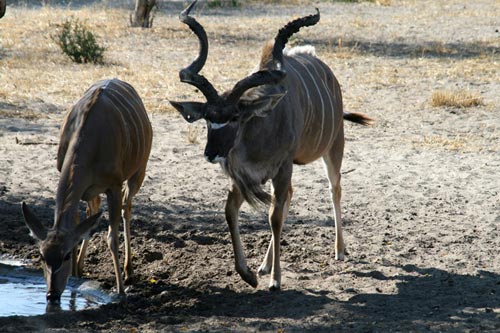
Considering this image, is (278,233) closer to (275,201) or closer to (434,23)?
(275,201)

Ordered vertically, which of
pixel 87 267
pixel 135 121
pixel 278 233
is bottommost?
pixel 87 267

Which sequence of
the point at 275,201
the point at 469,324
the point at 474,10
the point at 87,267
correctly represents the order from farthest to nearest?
the point at 474,10 < the point at 87,267 < the point at 275,201 < the point at 469,324

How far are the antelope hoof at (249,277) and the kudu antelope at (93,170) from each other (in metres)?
0.72

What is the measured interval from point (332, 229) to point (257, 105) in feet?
5.85

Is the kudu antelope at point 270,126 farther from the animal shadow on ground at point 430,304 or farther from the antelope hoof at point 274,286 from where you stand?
the animal shadow on ground at point 430,304

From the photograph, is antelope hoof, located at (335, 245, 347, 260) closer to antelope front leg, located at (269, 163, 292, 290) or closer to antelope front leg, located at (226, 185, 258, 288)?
antelope front leg, located at (269, 163, 292, 290)

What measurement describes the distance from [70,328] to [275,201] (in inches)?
57.4

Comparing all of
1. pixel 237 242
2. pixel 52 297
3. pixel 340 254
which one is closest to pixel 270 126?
pixel 237 242

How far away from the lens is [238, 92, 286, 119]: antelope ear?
548 centimetres

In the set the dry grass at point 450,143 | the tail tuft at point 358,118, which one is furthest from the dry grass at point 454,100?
the tail tuft at point 358,118

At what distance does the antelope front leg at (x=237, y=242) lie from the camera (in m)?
5.83

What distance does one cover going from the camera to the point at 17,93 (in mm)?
10867

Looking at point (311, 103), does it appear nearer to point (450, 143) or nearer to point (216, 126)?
point (216, 126)

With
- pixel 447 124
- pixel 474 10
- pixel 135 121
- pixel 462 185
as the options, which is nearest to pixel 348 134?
pixel 447 124
